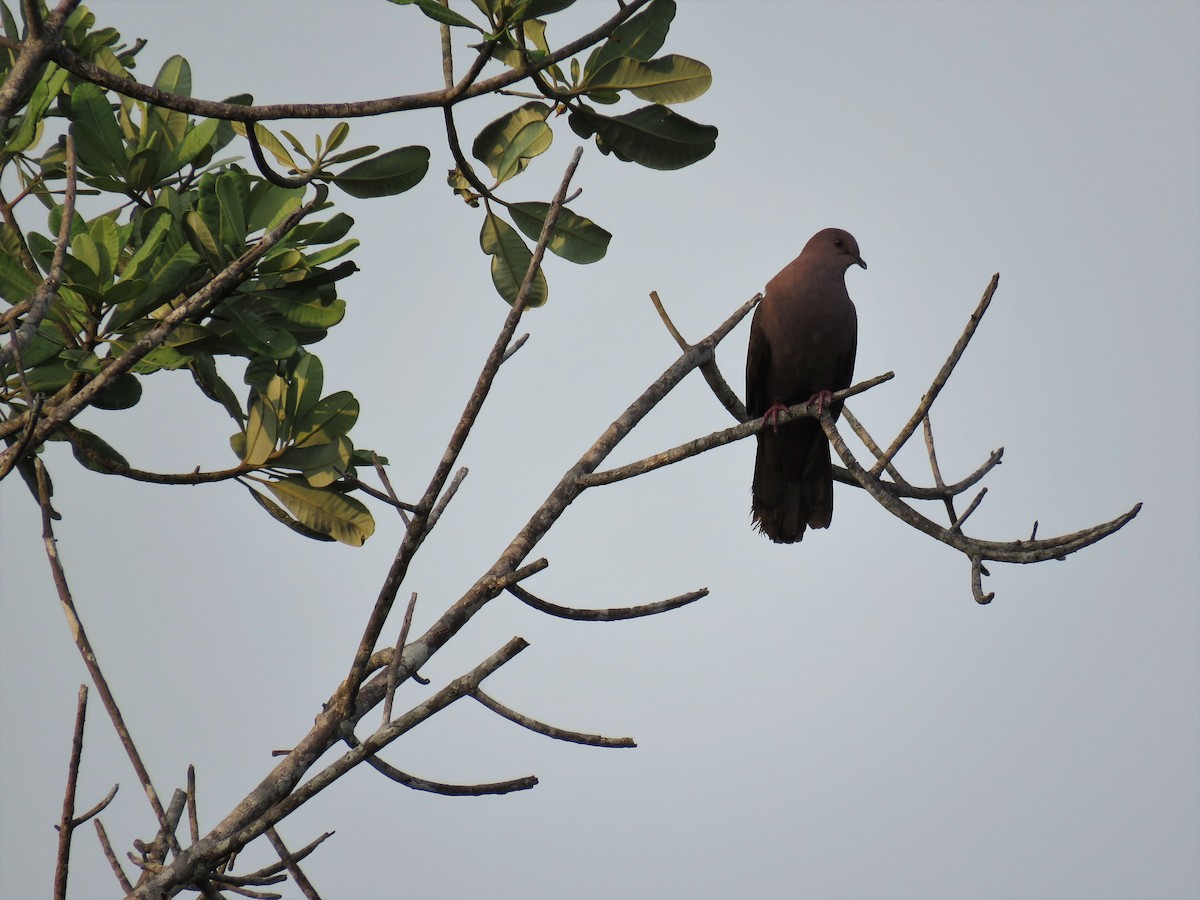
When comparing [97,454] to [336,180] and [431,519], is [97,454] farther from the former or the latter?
[431,519]

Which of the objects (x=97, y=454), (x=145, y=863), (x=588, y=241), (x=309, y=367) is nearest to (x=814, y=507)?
(x=588, y=241)

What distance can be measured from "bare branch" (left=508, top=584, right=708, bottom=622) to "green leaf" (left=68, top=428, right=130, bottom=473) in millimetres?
1033

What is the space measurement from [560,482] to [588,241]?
0.91 m

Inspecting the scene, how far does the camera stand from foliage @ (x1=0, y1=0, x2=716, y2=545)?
100 inches

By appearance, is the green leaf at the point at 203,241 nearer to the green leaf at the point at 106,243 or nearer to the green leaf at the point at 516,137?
the green leaf at the point at 106,243

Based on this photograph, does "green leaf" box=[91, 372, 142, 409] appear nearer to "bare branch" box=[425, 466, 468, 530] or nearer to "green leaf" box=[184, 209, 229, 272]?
"green leaf" box=[184, 209, 229, 272]

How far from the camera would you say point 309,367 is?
2.98m

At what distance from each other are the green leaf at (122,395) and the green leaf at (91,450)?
0.26 feet

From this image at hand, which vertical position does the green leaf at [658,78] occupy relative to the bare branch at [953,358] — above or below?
above

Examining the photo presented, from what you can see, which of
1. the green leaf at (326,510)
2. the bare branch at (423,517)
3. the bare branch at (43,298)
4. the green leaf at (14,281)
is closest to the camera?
the bare branch at (43,298)

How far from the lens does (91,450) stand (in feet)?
9.02

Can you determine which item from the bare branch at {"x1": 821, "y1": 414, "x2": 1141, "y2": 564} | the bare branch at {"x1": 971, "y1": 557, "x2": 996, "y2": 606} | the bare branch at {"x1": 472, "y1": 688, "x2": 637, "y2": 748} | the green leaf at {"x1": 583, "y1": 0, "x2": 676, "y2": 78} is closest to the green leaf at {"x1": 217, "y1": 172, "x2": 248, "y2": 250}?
the green leaf at {"x1": 583, "y1": 0, "x2": 676, "y2": 78}

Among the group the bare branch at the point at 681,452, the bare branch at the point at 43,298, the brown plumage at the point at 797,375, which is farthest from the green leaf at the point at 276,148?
the brown plumage at the point at 797,375

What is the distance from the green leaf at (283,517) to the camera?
3.02 metres
